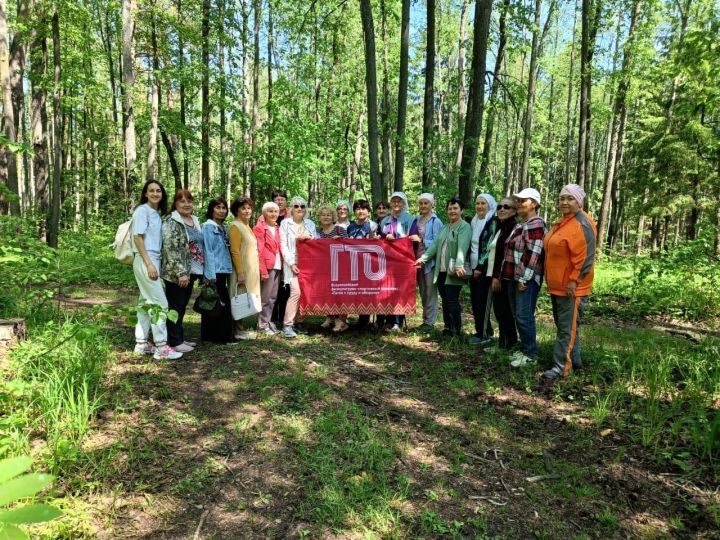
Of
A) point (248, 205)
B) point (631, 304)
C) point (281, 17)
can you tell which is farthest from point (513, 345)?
point (281, 17)

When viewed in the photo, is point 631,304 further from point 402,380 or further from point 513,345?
point 402,380

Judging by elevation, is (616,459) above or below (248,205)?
below

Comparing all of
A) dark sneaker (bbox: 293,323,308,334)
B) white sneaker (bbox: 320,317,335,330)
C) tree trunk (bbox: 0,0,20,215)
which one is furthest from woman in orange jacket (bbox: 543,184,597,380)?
tree trunk (bbox: 0,0,20,215)

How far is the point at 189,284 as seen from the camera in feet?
18.5

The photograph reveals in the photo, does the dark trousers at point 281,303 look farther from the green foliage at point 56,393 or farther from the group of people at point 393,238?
the green foliage at point 56,393

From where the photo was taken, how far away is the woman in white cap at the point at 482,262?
19.9 ft

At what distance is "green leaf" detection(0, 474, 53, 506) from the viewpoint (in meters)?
1.01

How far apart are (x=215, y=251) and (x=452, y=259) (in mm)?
3231

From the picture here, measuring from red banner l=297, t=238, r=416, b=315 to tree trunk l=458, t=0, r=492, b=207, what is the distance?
2.82 metres

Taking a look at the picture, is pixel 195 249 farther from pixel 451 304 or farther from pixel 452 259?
pixel 451 304

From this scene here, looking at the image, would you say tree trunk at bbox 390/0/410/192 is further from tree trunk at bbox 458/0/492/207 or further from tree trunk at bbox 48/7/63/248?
tree trunk at bbox 48/7/63/248

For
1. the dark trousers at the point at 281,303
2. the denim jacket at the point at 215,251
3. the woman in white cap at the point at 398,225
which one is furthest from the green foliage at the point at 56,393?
the woman in white cap at the point at 398,225

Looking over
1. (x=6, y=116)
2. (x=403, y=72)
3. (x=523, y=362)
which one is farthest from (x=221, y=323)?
(x=403, y=72)

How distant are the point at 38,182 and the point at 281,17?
16657 mm
